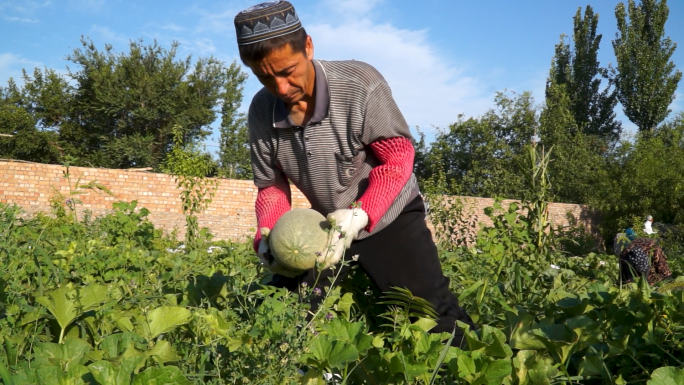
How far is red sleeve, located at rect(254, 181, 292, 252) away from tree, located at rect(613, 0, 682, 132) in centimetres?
3386

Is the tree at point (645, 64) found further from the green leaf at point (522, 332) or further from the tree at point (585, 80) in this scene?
the green leaf at point (522, 332)

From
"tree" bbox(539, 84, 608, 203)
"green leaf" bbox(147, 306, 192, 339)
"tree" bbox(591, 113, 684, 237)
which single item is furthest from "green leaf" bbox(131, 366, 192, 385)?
"tree" bbox(539, 84, 608, 203)

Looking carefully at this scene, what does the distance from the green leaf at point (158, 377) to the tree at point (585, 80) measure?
36360 millimetres

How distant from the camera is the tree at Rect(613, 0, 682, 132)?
32125 mm

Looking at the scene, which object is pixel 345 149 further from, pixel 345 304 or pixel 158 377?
pixel 158 377

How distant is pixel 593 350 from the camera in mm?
1783

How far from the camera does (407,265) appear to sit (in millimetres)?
2576

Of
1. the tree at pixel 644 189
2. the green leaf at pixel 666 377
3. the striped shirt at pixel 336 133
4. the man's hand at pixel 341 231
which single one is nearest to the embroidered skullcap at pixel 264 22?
the striped shirt at pixel 336 133

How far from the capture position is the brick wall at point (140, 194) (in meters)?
17.8

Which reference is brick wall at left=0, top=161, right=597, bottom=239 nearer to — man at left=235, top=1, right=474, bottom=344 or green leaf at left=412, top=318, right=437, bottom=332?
man at left=235, top=1, right=474, bottom=344

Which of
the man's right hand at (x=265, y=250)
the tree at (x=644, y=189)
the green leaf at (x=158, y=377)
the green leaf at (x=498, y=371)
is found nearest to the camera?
the green leaf at (x=158, y=377)

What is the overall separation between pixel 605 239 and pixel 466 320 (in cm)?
2527

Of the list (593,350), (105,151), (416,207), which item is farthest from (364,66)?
(105,151)

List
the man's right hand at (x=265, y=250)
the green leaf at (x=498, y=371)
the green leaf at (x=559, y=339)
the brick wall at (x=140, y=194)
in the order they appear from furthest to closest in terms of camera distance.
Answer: the brick wall at (x=140, y=194) < the man's right hand at (x=265, y=250) < the green leaf at (x=559, y=339) < the green leaf at (x=498, y=371)
